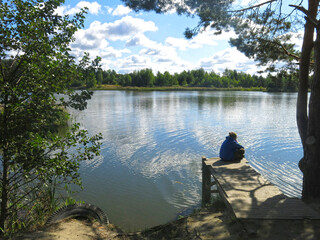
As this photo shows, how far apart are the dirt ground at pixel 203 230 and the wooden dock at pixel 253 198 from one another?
17 centimetres

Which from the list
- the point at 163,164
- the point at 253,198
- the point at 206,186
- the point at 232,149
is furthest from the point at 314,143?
the point at 163,164

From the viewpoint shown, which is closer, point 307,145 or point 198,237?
point 198,237

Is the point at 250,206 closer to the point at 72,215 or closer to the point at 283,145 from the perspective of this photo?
the point at 72,215

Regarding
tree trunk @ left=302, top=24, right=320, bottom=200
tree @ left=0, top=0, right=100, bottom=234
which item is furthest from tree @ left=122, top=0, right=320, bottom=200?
tree @ left=0, top=0, right=100, bottom=234

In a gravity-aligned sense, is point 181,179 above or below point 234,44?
below

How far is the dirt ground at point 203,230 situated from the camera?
4.16m

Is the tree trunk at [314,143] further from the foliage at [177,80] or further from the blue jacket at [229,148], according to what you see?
the foliage at [177,80]

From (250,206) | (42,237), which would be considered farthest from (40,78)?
(250,206)

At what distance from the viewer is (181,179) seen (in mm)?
9953

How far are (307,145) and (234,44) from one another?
4.56 meters

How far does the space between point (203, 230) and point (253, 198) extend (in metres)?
1.29

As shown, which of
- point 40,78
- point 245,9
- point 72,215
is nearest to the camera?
point 40,78

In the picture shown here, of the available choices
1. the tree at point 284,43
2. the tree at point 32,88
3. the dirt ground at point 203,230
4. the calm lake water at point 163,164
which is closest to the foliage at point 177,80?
the calm lake water at point 163,164

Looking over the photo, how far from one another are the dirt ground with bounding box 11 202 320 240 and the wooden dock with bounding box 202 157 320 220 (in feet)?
0.56
